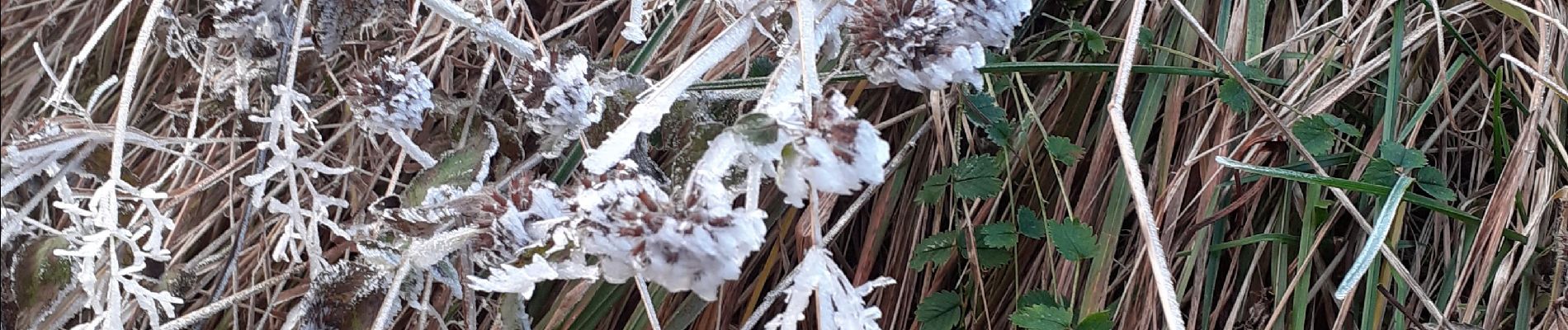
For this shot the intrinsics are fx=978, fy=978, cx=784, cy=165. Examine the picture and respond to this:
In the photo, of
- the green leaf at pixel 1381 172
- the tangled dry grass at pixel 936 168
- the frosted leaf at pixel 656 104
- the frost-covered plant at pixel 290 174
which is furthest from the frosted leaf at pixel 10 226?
the green leaf at pixel 1381 172

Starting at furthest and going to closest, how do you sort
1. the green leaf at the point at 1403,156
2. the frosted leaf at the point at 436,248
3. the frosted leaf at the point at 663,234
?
the green leaf at the point at 1403,156, the frosted leaf at the point at 436,248, the frosted leaf at the point at 663,234

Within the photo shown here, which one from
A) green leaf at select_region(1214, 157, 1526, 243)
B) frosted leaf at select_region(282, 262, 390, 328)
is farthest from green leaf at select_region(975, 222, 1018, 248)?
frosted leaf at select_region(282, 262, 390, 328)

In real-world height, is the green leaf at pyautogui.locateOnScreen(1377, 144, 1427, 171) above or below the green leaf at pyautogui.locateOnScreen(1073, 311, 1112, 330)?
above

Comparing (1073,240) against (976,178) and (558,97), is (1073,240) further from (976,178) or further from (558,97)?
(558,97)

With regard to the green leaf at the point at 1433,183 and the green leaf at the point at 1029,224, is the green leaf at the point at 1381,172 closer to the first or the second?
the green leaf at the point at 1433,183

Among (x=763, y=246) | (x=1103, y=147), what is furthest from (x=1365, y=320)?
(x=763, y=246)

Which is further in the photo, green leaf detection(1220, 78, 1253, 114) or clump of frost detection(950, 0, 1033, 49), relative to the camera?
green leaf detection(1220, 78, 1253, 114)

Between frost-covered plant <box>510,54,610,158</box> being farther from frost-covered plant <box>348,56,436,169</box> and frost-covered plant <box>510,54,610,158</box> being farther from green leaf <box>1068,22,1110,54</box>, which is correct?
green leaf <box>1068,22,1110,54</box>
